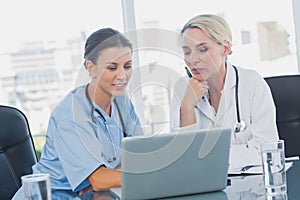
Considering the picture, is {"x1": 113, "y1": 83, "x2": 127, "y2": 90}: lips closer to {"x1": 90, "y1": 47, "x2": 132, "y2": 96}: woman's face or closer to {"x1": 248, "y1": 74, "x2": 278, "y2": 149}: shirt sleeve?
{"x1": 90, "y1": 47, "x2": 132, "y2": 96}: woman's face

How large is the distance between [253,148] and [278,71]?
1.46 meters

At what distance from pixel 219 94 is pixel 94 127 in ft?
2.31

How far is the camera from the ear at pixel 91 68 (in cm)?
229

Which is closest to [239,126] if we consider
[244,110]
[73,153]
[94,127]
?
[244,110]

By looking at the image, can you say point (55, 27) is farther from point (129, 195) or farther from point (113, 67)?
point (129, 195)

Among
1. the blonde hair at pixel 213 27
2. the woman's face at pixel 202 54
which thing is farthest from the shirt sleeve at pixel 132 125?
the blonde hair at pixel 213 27

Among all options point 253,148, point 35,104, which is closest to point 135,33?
point 35,104

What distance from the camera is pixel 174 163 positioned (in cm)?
174

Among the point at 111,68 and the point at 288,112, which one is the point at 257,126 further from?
the point at 111,68

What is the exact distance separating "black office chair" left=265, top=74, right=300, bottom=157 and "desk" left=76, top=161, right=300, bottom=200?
24.8 inches

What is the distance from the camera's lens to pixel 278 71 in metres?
3.72

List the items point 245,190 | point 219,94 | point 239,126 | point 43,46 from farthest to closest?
point 43,46, point 219,94, point 239,126, point 245,190

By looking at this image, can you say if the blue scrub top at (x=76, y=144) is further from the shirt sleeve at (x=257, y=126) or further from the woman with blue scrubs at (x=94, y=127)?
the shirt sleeve at (x=257, y=126)

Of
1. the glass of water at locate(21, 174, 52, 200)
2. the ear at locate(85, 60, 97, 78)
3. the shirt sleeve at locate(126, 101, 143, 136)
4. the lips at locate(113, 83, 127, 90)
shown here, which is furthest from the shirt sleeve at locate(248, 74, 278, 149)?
the glass of water at locate(21, 174, 52, 200)
